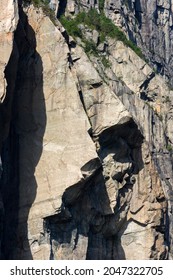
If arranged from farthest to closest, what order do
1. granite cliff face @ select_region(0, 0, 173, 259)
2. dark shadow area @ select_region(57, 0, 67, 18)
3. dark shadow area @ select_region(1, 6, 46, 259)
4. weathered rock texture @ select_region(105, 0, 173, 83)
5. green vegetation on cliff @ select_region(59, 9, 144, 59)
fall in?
weathered rock texture @ select_region(105, 0, 173, 83) → dark shadow area @ select_region(57, 0, 67, 18) → green vegetation on cliff @ select_region(59, 9, 144, 59) → dark shadow area @ select_region(1, 6, 46, 259) → granite cliff face @ select_region(0, 0, 173, 259)

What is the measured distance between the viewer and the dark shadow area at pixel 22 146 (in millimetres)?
41281

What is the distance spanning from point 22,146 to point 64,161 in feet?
6.77

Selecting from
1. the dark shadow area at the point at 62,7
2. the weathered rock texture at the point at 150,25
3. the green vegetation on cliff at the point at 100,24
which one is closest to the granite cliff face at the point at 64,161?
the green vegetation on cliff at the point at 100,24

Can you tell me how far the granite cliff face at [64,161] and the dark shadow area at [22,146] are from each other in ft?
0.15

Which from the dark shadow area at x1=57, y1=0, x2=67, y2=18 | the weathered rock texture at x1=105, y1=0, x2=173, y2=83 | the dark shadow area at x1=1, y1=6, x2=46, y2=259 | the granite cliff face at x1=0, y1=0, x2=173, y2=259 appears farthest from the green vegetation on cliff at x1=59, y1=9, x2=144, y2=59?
the dark shadow area at x1=1, y1=6, x2=46, y2=259

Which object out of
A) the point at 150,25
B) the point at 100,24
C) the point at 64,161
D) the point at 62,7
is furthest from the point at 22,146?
the point at 150,25

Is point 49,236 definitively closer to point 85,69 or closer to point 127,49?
point 85,69

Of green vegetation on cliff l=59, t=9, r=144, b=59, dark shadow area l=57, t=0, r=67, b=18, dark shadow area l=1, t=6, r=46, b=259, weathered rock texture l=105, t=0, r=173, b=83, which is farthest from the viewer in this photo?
weathered rock texture l=105, t=0, r=173, b=83

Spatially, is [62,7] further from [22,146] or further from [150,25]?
[22,146]

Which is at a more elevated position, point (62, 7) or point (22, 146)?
point (62, 7)

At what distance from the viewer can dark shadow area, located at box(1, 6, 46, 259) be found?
41.3 meters

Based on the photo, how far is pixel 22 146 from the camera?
138 feet

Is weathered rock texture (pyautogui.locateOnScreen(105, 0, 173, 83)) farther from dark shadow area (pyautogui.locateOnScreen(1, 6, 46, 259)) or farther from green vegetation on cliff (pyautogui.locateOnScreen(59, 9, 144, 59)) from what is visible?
dark shadow area (pyautogui.locateOnScreen(1, 6, 46, 259))

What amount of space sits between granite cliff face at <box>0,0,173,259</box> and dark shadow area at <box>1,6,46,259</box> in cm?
5
